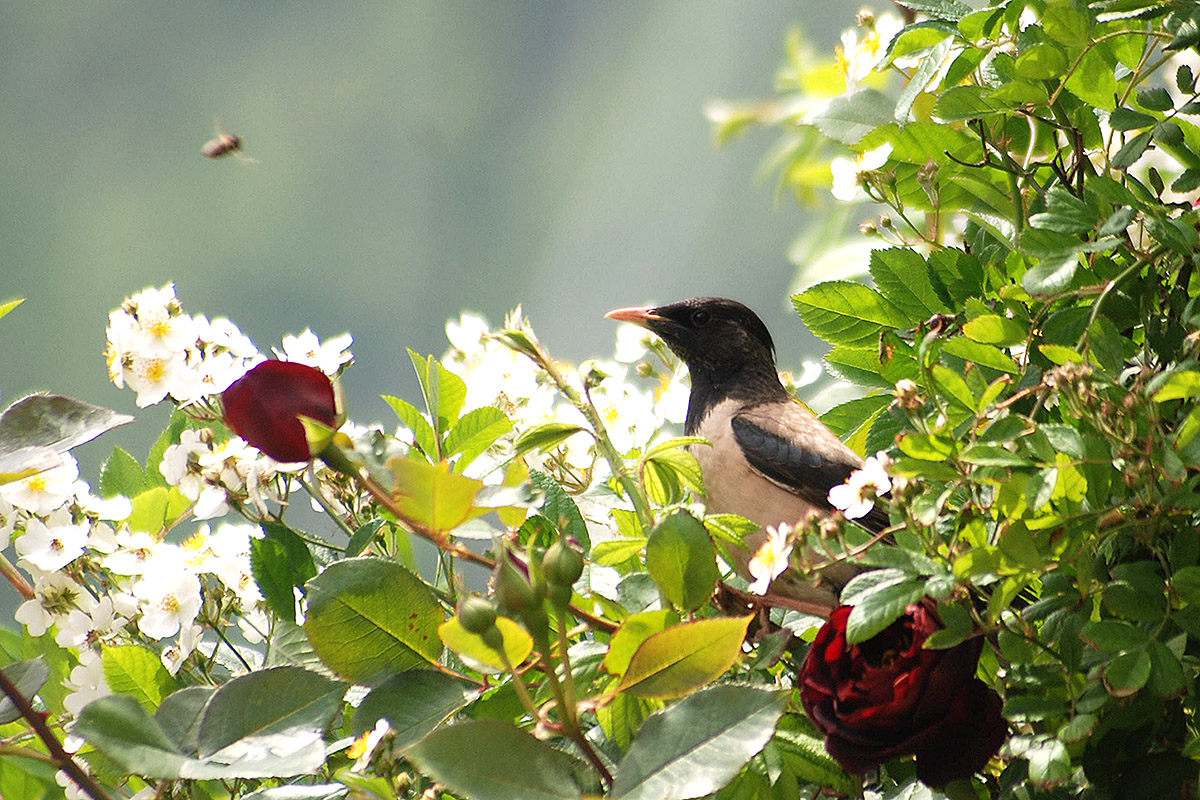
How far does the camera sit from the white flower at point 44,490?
527 mm

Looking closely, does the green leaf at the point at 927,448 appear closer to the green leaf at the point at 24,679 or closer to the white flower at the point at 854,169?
the white flower at the point at 854,169

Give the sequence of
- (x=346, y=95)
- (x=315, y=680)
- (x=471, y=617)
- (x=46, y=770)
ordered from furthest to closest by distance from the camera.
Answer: (x=346, y=95) → (x=46, y=770) → (x=315, y=680) → (x=471, y=617)

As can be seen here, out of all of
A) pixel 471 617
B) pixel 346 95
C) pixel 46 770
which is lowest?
pixel 46 770

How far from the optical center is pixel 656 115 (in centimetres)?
171

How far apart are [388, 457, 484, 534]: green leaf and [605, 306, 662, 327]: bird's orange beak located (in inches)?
19.6

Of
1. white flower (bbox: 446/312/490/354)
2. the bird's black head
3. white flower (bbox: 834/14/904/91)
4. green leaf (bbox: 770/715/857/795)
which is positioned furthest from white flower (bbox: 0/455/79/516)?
the bird's black head

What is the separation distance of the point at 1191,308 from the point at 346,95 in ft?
4.48

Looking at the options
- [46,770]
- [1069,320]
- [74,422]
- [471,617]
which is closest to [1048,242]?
[1069,320]

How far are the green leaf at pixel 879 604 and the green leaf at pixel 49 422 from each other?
0.27 meters

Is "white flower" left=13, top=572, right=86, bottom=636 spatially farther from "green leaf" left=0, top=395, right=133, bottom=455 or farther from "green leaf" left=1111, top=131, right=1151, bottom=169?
"green leaf" left=1111, top=131, right=1151, bottom=169

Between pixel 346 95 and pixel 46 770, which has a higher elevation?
pixel 346 95

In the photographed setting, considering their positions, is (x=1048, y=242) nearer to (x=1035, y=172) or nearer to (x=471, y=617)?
(x=1035, y=172)

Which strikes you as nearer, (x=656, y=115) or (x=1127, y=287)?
(x=1127, y=287)

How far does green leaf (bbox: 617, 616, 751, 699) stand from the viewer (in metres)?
0.38
